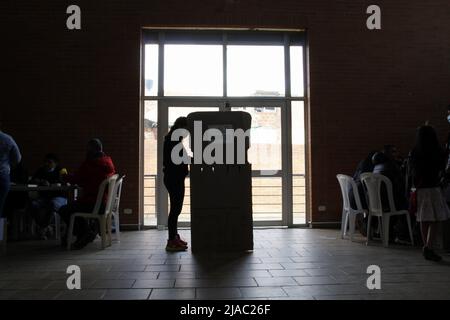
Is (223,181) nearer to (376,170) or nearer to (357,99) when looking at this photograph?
(376,170)

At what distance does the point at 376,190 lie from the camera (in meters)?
4.22

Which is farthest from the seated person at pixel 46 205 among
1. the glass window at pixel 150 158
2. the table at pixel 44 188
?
the glass window at pixel 150 158

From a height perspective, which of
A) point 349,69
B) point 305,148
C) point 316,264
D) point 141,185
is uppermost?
point 349,69

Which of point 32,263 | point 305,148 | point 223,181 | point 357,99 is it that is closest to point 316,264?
point 223,181

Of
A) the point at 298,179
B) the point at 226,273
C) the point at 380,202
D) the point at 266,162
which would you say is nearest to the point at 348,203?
the point at 380,202

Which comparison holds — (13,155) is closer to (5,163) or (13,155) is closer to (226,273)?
(5,163)

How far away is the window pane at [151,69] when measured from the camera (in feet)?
20.7

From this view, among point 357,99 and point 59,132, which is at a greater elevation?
point 357,99

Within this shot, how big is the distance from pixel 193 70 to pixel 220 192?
120 inches

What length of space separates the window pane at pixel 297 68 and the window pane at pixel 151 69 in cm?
218

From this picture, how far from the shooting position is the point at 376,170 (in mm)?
4469

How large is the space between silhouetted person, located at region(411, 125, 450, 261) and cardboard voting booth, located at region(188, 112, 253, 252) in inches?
58.6
